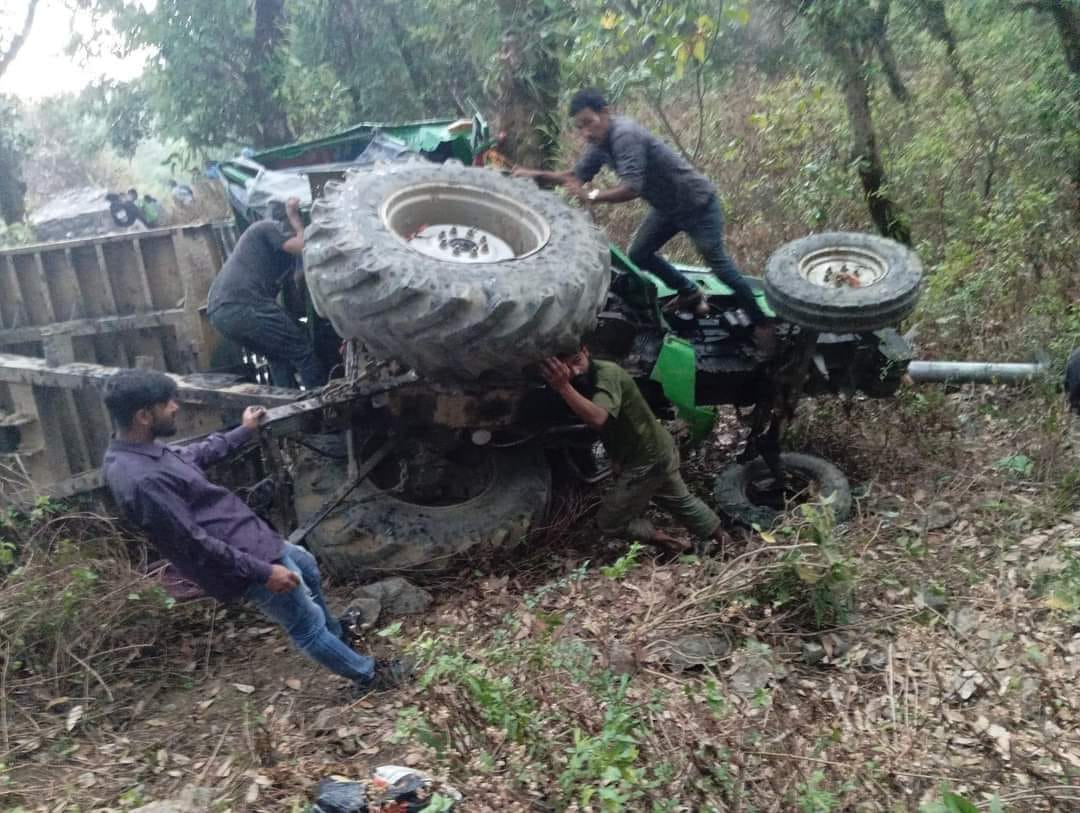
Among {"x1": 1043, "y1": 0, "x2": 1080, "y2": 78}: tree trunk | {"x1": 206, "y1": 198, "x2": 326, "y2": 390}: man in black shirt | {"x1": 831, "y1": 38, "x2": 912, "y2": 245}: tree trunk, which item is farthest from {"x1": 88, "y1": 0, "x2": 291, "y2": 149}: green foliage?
{"x1": 1043, "y1": 0, "x2": 1080, "y2": 78}: tree trunk

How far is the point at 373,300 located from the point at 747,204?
6.62m

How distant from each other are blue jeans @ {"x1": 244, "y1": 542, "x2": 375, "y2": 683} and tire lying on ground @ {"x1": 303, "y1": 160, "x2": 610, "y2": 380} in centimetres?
100

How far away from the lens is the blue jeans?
3.34 meters

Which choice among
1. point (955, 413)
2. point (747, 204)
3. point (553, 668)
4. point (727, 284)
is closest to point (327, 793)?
point (553, 668)

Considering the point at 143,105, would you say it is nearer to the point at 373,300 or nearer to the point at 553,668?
the point at 373,300

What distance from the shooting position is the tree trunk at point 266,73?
37.2ft

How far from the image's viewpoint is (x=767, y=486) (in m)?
5.18

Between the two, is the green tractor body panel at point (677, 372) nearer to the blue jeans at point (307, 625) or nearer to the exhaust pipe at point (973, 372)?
the exhaust pipe at point (973, 372)

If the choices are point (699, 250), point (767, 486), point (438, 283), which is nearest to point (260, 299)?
point (438, 283)

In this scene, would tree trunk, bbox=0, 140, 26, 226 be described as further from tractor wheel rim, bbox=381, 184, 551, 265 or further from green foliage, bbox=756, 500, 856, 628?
green foliage, bbox=756, 500, 856, 628

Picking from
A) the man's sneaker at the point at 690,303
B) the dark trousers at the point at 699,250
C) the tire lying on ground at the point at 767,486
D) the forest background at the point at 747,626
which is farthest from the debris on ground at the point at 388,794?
the dark trousers at the point at 699,250

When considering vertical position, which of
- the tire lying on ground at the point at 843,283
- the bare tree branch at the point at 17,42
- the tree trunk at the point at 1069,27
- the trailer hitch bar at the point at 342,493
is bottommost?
the trailer hitch bar at the point at 342,493

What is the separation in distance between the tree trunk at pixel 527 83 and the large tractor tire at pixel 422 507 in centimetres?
411

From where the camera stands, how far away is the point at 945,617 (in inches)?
141
